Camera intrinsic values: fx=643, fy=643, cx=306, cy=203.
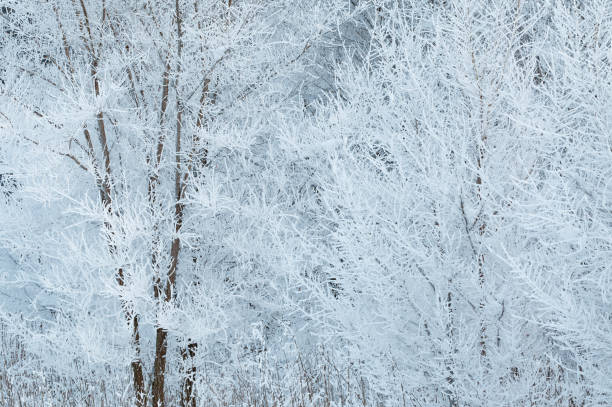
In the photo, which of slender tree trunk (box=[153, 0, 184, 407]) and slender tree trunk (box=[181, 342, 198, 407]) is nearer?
slender tree trunk (box=[153, 0, 184, 407])

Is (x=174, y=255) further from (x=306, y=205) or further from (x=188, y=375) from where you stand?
(x=306, y=205)

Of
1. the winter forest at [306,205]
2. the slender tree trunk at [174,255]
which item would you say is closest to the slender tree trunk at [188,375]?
the winter forest at [306,205]

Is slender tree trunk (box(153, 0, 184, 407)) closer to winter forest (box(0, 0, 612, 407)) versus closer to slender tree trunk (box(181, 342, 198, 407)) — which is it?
winter forest (box(0, 0, 612, 407))

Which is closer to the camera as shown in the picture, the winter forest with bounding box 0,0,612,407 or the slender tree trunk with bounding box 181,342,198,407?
the winter forest with bounding box 0,0,612,407

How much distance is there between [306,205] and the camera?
24.2 ft

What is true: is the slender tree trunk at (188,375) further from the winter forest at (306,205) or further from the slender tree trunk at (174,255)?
the slender tree trunk at (174,255)

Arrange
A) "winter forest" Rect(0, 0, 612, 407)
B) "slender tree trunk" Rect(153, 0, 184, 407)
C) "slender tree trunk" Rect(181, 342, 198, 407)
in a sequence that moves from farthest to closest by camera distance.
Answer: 1. "slender tree trunk" Rect(181, 342, 198, 407)
2. "slender tree trunk" Rect(153, 0, 184, 407)
3. "winter forest" Rect(0, 0, 612, 407)

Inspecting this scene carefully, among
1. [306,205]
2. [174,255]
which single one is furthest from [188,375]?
[306,205]

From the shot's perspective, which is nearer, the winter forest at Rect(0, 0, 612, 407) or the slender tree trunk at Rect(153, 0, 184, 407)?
the winter forest at Rect(0, 0, 612, 407)

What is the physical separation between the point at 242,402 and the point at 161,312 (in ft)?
4.61

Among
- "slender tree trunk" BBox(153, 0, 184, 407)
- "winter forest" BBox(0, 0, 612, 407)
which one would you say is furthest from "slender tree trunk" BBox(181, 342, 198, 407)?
"slender tree trunk" BBox(153, 0, 184, 407)

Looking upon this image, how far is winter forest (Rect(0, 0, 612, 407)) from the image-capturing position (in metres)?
3.99

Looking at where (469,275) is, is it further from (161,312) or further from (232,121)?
(232,121)

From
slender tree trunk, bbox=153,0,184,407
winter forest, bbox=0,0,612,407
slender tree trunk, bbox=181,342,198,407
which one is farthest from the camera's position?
slender tree trunk, bbox=181,342,198,407
